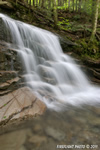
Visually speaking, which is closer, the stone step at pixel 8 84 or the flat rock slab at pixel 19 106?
the flat rock slab at pixel 19 106

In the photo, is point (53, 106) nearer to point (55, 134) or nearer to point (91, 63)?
point (55, 134)

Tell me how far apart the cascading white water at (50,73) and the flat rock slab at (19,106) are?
511 millimetres

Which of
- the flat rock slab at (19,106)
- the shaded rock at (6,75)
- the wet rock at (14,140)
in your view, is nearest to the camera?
the wet rock at (14,140)

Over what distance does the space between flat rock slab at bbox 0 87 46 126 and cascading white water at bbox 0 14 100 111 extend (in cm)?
51

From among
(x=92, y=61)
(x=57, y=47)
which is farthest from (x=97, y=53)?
(x=57, y=47)

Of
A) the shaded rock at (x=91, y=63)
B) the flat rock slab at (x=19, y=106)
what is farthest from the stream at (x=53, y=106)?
the shaded rock at (x=91, y=63)

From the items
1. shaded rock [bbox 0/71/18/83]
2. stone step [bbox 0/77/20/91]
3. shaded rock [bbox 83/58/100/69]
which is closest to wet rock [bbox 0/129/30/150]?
stone step [bbox 0/77/20/91]

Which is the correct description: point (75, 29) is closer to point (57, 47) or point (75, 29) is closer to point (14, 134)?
point (57, 47)

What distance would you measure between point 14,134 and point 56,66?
175 inches

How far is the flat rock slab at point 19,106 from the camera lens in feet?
9.26

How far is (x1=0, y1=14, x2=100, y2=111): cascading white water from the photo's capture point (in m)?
4.43

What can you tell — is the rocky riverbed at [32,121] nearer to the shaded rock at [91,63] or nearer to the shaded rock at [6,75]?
the shaded rock at [6,75]

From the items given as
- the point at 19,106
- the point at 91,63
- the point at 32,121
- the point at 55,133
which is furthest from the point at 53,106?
the point at 91,63

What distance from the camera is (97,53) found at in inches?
338
